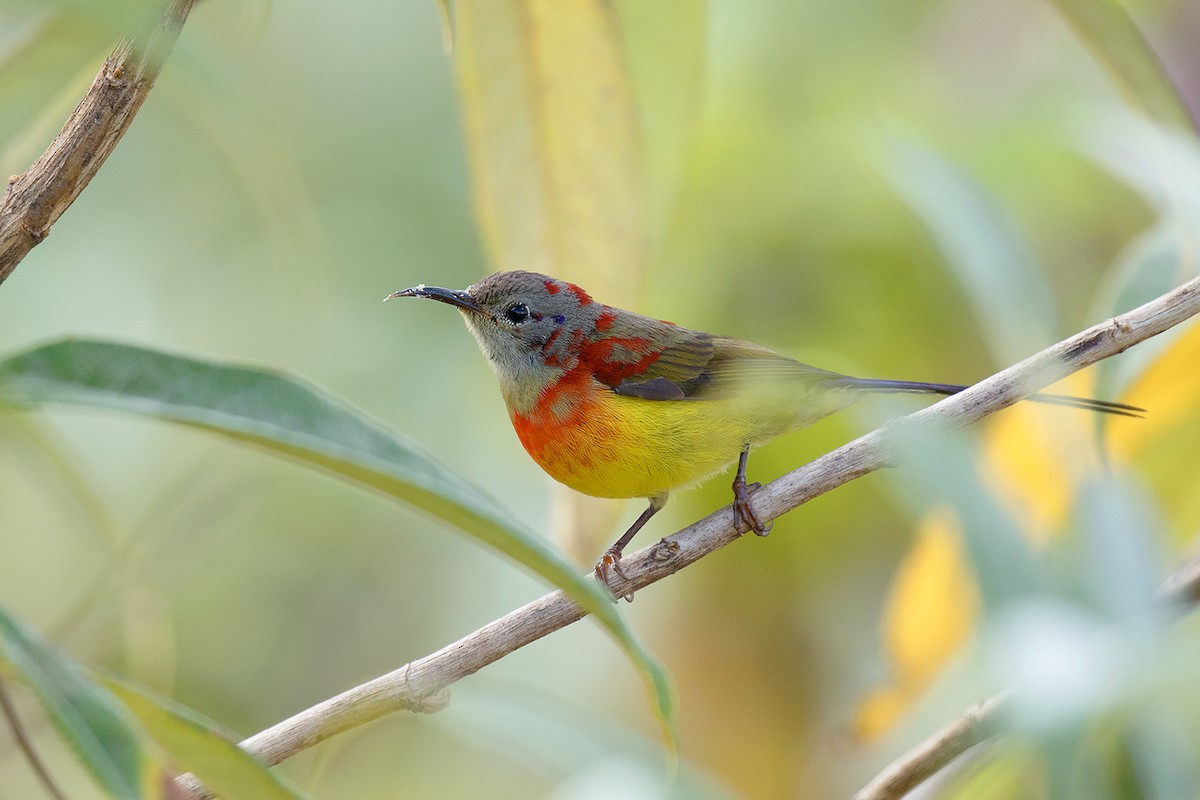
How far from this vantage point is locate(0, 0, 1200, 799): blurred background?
10.6 feet

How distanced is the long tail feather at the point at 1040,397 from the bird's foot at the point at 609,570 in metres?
0.66

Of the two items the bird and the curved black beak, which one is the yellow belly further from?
the curved black beak

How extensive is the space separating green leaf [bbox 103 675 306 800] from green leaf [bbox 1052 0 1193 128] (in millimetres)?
1466

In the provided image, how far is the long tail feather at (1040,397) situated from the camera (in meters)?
2.00

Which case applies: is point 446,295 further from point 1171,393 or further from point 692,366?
point 1171,393

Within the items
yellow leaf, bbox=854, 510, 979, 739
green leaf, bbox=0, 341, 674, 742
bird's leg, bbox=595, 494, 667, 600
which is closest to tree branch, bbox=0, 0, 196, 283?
green leaf, bbox=0, 341, 674, 742

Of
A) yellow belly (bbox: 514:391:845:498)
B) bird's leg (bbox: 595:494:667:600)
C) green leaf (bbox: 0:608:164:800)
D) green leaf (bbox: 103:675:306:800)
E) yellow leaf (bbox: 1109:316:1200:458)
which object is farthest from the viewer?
bird's leg (bbox: 595:494:667:600)

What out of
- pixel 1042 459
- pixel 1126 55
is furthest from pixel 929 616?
pixel 1126 55

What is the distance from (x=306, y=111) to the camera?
411 centimetres

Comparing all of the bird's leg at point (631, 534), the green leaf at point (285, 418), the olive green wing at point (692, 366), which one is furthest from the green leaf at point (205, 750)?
the olive green wing at point (692, 366)

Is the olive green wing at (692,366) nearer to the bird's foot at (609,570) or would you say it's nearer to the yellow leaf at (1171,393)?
the bird's foot at (609,570)

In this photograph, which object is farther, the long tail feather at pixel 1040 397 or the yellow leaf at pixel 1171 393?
the yellow leaf at pixel 1171 393

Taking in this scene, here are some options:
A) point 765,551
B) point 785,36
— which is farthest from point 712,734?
point 785,36

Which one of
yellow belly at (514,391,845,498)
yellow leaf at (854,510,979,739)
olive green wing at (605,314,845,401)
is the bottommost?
yellow leaf at (854,510,979,739)
